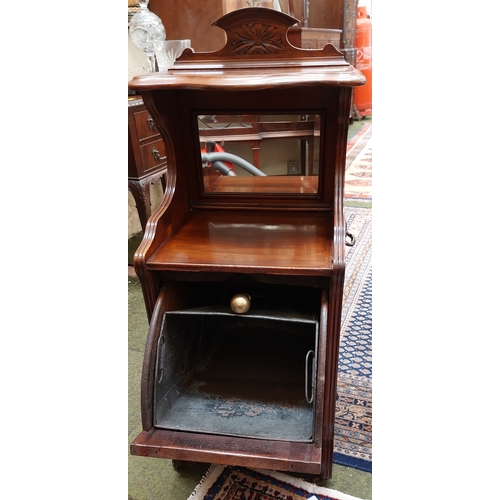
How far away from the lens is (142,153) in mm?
1969

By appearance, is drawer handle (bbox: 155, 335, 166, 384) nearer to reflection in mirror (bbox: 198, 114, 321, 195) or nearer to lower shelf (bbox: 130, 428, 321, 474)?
lower shelf (bbox: 130, 428, 321, 474)

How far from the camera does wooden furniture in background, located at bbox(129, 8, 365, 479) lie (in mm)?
920

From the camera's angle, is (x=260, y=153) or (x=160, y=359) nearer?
(x=160, y=359)

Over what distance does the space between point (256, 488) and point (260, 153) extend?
3.06 ft

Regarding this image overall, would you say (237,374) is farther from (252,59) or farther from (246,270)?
(252,59)

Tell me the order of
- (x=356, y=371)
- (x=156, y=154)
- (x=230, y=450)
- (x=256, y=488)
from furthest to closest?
(x=156, y=154) < (x=356, y=371) < (x=256, y=488) < (x=230, y=450)

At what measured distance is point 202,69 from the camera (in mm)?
1043

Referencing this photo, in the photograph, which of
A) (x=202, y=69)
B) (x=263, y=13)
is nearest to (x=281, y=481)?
(x=202, y=69)

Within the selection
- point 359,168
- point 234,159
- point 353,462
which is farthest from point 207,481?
point 359,168

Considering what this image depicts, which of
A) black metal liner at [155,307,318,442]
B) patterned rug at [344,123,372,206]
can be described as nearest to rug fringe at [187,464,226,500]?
black metal liner at [155,307,318,442]

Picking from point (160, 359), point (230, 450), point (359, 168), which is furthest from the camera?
point (359, 168)

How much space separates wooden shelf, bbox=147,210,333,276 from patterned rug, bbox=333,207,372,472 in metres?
0.62

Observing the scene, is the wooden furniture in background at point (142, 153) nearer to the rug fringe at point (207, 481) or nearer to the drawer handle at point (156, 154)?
the drawer handle at point (156, 154)

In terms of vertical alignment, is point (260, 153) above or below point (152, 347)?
above
